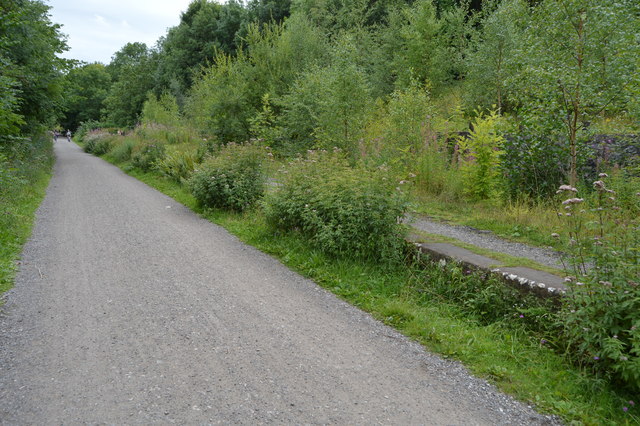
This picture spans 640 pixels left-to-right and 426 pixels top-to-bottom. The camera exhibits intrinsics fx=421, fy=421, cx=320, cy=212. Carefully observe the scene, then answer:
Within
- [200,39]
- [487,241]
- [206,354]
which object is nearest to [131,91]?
[200,39]

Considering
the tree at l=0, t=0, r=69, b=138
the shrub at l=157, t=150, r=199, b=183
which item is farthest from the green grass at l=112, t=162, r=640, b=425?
the tree at l=0, t=0, r=69, b=138

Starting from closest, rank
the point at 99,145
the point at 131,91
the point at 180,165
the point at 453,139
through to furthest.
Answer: the point at 453,139, the point at 180,165, the point at 99,145, the point at 131,91

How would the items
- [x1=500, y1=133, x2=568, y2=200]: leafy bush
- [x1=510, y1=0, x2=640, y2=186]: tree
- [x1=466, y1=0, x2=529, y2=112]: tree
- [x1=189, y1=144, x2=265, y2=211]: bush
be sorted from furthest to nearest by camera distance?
1. [x1=466, y1=0, x2=529, y2=112]: tree
2. [x1=189, y1=144, x2=265, y2=211]: bush
3. [x1=500, y1=133, x2=568, y2=200]: leafy bush
4. [x1=510, y1=0, x2=640, y2=186]: tree

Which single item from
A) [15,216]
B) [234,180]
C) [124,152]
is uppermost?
[234,180]

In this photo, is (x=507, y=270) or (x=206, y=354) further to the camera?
(x=507, y=270)

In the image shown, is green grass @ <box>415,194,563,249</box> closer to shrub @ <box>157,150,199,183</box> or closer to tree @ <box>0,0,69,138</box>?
shrub @ <box>157,150,199,183</box>

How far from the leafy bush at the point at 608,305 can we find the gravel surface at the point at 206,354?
754 mm

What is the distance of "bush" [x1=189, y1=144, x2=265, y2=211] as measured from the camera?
937 cm

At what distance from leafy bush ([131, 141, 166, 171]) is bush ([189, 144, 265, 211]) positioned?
8.20 m

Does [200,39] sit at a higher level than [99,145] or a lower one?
higher

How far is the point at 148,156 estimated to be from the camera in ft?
58.4

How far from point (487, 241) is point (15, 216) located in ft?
29.3

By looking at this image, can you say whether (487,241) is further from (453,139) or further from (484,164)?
(453,139)

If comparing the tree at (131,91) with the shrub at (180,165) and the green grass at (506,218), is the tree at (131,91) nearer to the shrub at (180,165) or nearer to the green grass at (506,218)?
the shrub at (180,165)
